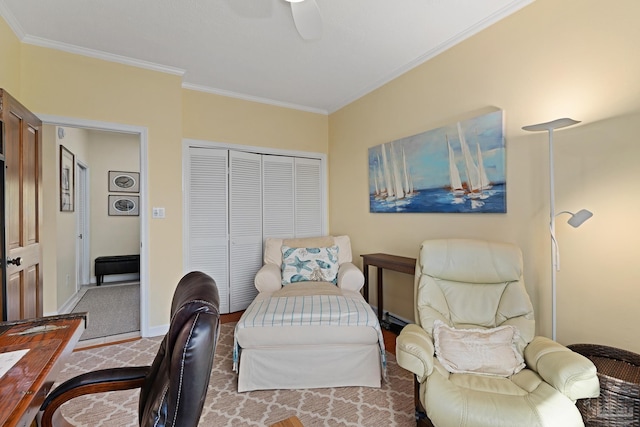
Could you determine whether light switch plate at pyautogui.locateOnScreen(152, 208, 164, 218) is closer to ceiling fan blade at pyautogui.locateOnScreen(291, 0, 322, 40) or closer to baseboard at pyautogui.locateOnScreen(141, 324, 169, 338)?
baseboard at pyautogui.locateOnScreen(141, 324, 169, 338)

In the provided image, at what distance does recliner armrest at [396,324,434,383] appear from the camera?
1.48m

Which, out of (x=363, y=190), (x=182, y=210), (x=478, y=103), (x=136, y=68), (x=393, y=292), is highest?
(x=136, y=68)

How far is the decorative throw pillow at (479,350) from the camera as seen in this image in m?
1.58

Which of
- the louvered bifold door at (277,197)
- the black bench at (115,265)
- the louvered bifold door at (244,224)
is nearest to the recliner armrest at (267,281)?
the louvered bifold door at (244,224)

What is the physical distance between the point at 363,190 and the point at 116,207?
4601 millimetres

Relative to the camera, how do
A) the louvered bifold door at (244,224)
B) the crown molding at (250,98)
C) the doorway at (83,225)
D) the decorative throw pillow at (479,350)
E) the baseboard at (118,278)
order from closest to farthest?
the decorative throw pillow at (479,350) < the crown molding at (250,98) < the louvered bifold door at (244,224) < the doorway at (83,225) < the baseboard at (118,278)

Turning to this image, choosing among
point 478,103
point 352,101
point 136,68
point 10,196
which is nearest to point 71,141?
point 136,68

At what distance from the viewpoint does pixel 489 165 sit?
2.26 metres

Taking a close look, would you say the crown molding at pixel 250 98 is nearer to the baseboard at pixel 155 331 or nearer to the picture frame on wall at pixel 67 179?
the picture frame on wall at pixel 67 179

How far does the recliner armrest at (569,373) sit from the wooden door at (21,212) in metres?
2.90

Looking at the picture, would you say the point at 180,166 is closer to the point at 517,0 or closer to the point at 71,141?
the point at 71,141

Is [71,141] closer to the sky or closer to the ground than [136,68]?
closer to the ground

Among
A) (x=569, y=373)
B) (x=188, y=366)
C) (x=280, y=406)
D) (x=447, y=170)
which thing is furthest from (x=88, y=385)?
(x=447, y=170)

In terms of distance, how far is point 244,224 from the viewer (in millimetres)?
3705
